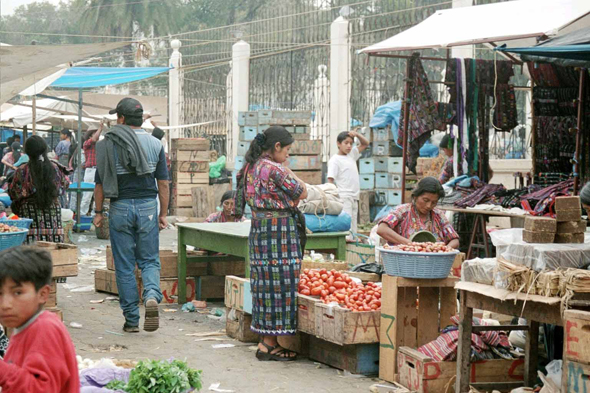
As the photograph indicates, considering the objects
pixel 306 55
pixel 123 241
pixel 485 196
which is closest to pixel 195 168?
pixel 306 55

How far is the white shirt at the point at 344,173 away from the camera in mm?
14039

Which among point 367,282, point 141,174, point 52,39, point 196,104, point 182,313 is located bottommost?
point 182,313

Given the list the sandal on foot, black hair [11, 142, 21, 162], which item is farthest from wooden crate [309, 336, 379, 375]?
black hair [11, 142, 21, 162]

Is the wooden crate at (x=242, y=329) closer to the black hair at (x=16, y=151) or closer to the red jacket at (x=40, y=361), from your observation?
the red jacket at (x=40, y=361)

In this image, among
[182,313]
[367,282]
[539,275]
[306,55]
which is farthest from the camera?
[306,55]

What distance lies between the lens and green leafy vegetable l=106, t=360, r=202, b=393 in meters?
5.03

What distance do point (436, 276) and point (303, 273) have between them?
1705 mm

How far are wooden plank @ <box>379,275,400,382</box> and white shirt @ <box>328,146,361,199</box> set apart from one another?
281 inches

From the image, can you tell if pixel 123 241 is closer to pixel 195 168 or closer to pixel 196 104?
pixel 195 168

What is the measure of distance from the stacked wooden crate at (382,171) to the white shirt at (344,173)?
2787mm

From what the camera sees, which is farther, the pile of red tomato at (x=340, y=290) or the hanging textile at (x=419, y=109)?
the hanging textile at (x=419, y=109)

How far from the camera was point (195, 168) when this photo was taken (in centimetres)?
2245

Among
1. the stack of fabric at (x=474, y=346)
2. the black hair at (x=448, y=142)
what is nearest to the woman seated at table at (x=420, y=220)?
the stack of fabric at (x=474, y=346)

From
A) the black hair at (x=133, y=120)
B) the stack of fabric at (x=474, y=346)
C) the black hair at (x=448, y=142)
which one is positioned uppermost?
the black hair at (x=133, y=120)
